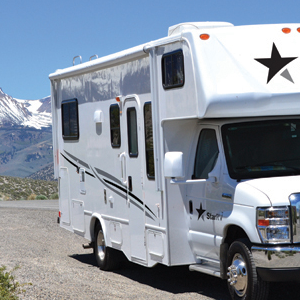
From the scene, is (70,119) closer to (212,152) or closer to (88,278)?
(88,278)

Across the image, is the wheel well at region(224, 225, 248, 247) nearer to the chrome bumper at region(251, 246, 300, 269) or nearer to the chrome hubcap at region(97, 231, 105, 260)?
the chrome bumper at region(251, 246, 300, 269)

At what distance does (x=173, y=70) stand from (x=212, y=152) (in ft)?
3.57

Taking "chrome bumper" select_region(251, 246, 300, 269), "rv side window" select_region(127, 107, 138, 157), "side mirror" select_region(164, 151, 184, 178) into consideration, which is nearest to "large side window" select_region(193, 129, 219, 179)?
"side mirror" select_region(164, 151, 184, 178)

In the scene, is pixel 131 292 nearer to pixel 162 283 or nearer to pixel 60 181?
pixel 162 283

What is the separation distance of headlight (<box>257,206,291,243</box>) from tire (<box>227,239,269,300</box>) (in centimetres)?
38

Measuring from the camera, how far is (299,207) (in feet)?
20.2

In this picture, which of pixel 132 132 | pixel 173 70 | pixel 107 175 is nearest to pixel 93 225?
pixel 107 175

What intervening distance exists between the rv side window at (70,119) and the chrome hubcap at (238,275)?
4594mm

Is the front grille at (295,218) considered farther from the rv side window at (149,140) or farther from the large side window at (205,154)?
the rv side window at (149,140)

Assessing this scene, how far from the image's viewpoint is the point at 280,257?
6152 millimetres

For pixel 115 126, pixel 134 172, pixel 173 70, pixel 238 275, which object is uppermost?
pixel 173 70

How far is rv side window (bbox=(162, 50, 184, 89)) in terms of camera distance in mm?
7287

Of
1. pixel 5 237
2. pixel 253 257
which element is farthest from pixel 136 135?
pixel 5 237

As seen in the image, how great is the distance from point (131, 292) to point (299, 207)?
271 centimetres
